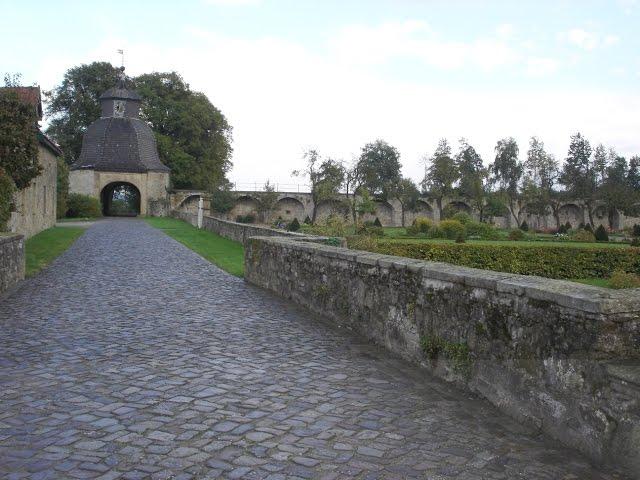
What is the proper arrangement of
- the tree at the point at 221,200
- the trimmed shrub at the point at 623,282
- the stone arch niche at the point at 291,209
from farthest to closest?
the stone arch niche at the point at 291,209 → the tree at the point at 221,200 → the trimmed shrub at the point at 623,282

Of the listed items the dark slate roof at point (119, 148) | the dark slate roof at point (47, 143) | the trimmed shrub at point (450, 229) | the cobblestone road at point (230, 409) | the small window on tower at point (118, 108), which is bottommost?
the cobblestone road at point (230, 409)

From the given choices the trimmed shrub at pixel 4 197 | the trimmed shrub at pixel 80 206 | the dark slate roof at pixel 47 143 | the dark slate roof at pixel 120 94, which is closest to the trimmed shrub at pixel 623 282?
the trimmed shrub at pixel 4 197

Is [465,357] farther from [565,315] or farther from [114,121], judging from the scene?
[114,121]

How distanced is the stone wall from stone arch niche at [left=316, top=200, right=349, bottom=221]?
29.2 meters

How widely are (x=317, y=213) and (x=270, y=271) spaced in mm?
54257

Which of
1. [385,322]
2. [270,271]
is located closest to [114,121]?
[270,271]

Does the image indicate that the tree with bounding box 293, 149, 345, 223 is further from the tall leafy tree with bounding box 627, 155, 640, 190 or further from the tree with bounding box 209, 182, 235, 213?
the tall leafy tree with bounding box 627, 155, 640, 190

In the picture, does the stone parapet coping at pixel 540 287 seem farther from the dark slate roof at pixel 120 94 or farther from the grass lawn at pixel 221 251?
the dark slate roof at pixel 120 94

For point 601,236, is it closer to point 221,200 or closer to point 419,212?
point 419,212

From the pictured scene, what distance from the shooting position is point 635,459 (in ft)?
10.5

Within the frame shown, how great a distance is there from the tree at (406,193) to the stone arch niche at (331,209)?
20.2 feet

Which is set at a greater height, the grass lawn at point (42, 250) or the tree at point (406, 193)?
the tree at point (406, 193)

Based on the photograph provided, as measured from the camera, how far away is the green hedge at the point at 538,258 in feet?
72.9

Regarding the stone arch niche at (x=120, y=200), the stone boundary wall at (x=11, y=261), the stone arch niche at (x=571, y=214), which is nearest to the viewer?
the stone boundary wall at (x=11, y=261)
